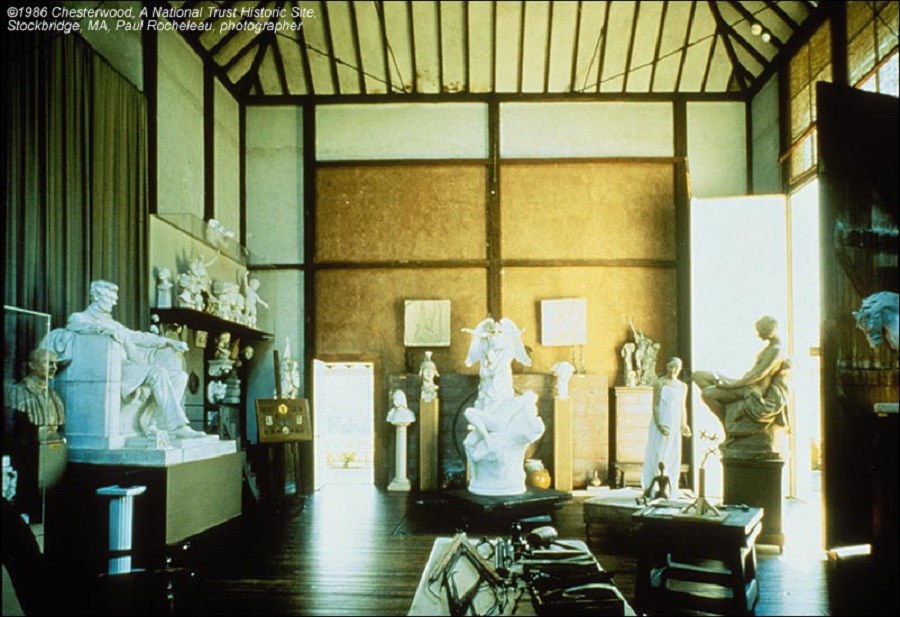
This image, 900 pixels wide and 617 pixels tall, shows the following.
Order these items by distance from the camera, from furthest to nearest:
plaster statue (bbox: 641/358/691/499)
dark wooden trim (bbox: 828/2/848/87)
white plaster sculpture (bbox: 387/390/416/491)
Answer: white plaster sculpture (bbox: 387/390/416/491), dark wooden trim (bbox: 828/2/848/87), plaster statue (bbox: 641/358/691/499)

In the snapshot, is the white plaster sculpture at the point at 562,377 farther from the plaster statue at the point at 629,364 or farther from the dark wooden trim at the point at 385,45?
the dark wooden trim at the point at 385,45

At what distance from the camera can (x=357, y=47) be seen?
10742 mm

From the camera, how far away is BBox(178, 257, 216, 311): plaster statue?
815 centimetres

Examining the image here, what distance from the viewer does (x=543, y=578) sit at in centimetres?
457

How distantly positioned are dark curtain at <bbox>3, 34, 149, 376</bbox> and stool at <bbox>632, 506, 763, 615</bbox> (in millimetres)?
3937

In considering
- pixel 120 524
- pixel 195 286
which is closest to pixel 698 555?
pixel 120 524

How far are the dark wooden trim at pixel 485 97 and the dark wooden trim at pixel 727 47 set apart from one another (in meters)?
0.21

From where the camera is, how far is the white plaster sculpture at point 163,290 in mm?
7941

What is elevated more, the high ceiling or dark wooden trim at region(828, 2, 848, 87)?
the high ceiling

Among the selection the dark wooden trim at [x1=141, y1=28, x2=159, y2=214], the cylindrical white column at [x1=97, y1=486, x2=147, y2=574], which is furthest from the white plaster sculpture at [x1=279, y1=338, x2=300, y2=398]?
the cylindrical white column at [x1=97, y1=486, x2=147, y2=574]

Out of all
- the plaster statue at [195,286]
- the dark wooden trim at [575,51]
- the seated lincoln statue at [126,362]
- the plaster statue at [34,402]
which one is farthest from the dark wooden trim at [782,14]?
the plaster statue at [34,402]

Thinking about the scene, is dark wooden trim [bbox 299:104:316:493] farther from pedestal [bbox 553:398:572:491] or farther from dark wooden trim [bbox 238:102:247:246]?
pedestal [bbox 553:398:572:491]

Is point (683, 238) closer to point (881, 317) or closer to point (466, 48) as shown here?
point (466, 48)

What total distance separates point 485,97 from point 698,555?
785cm
